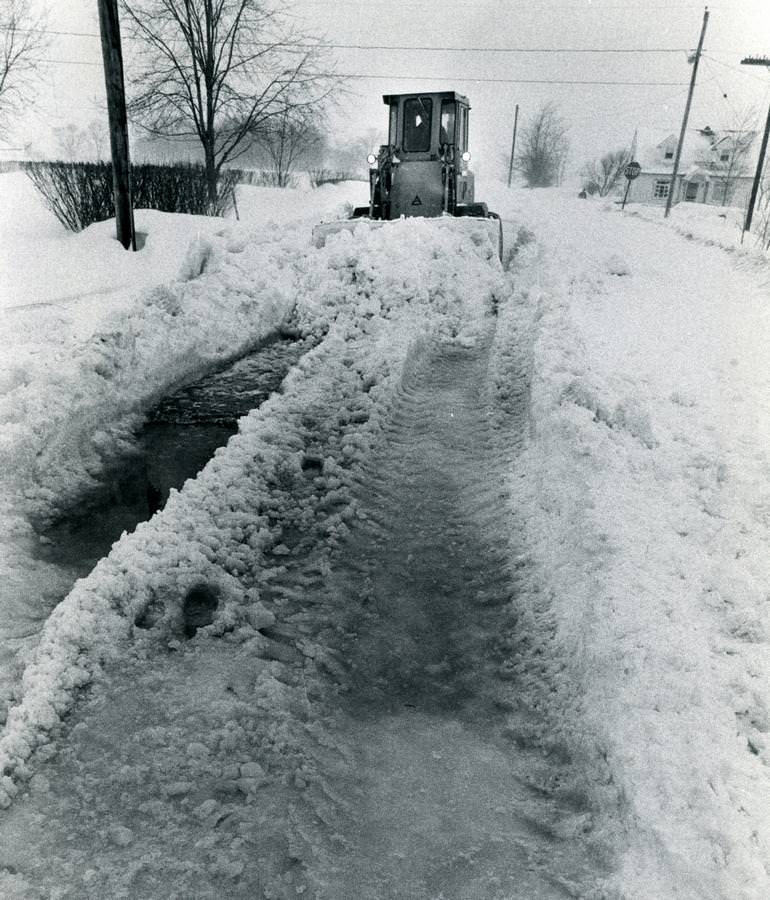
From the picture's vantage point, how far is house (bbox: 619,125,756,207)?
57.8 metres

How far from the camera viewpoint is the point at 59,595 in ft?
11.6

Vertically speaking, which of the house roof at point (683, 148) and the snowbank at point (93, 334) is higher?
the house roof at point (683, 148)

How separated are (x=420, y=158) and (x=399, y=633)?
12.0 m

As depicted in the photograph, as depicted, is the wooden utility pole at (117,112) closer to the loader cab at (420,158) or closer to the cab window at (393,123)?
the loader cab at (420,158)

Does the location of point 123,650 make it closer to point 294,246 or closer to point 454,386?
point 454,386

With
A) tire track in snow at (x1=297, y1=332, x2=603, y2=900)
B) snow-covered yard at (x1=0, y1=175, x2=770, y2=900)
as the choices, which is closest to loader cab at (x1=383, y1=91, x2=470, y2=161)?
snow-covered yard at (x1=0, y1=175, x2=770, y2=900)

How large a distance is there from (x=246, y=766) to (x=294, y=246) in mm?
9285

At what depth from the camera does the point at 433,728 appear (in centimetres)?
273

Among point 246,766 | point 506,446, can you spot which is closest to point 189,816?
point 246,766

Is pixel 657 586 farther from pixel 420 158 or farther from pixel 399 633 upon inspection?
pixel 420 158

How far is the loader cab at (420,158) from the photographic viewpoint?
1296 centimetres

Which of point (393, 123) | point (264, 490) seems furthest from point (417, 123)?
point (264, 490)

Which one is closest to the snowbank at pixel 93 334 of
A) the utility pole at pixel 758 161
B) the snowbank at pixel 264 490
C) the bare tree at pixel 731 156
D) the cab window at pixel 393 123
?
the snowbank at pixel 264 490

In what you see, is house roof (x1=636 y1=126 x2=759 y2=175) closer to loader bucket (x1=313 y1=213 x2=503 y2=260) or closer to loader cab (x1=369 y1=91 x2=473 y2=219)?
loader cab (x1=369 y1=91 x2=473 y2=219)
